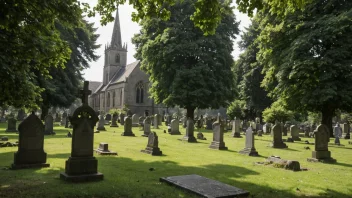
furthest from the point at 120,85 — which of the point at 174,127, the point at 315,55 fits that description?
the point at 315,55

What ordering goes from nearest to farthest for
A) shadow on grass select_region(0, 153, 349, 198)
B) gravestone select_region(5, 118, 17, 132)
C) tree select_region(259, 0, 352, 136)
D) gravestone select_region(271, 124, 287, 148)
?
1. shadow on grass select_region(0, 153, 349, 198)
2. gravestone select_region(271, 124, 287, 148)
3. tree select_region(259, 0, 352, 136)
4. gravestone select_region(5, 118, 17, 132)

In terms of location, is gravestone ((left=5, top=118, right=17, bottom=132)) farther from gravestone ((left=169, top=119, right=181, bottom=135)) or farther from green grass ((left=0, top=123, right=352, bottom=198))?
gravestone ((left=169, top=119, right=181, bottom=135))

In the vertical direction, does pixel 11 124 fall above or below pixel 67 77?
below

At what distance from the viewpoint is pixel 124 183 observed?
7.39 m

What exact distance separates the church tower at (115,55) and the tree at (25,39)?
6270 cm

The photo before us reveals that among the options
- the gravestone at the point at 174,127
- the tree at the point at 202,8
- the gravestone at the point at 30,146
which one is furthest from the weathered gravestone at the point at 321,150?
the gravestone at the point at 174,127

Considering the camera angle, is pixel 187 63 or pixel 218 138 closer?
pixel 218 138

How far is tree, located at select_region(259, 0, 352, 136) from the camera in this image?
1775 cm

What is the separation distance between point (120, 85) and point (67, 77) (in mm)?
29943

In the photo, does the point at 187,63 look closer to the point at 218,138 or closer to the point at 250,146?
the point at 218,138

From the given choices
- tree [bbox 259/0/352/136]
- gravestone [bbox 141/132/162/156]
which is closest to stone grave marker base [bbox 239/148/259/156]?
gravestone [bbox 141/132/162/156]

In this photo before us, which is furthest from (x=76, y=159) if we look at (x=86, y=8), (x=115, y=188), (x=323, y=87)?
(x=323, y=87)

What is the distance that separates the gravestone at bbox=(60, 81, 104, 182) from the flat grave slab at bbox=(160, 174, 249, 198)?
198 cm

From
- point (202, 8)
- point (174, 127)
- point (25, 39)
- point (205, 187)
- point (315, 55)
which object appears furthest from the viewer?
point (174, 127)
